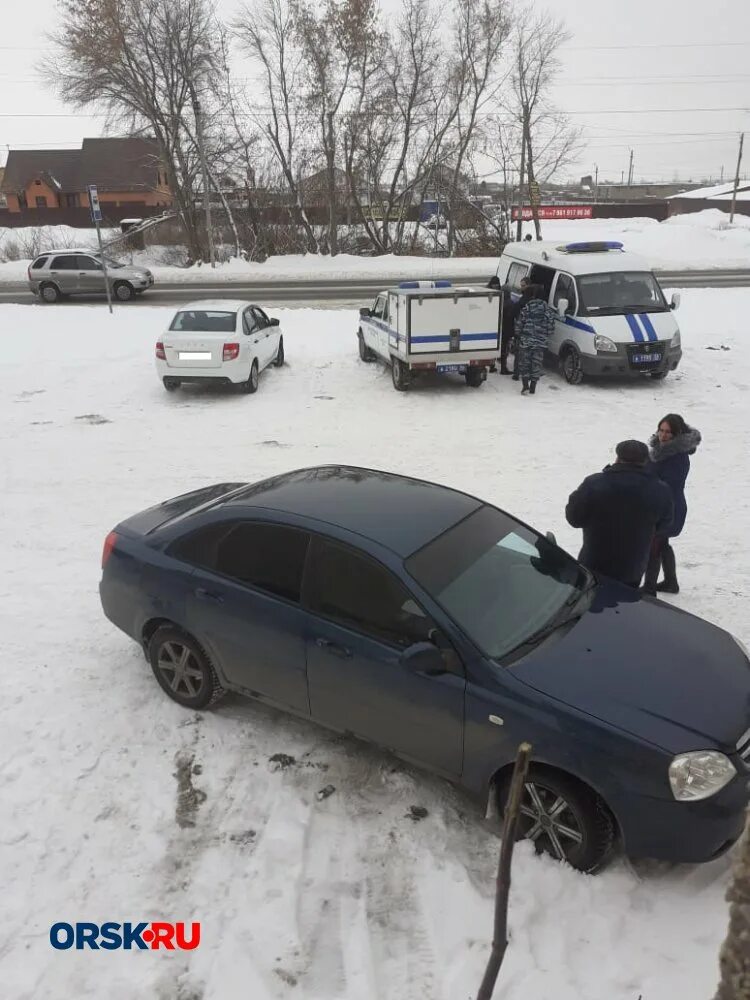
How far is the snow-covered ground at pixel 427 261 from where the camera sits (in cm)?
3262

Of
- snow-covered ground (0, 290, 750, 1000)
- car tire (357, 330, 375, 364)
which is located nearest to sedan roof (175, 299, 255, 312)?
car tire (357, 330, 375, 364)

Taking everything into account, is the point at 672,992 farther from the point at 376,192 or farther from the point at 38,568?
the point at 376,192

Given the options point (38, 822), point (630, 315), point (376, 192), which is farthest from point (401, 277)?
point (38, 822)

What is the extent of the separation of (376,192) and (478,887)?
3984 centimetres

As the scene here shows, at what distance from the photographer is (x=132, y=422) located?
1155 cm

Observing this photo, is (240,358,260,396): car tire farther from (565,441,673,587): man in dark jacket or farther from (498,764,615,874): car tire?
(498,764,615,874): car tire

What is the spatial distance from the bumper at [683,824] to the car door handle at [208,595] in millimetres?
2452

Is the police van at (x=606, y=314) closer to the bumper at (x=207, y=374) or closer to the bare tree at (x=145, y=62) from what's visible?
the bumper at (x=207, y=374)

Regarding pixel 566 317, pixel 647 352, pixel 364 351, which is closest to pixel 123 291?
pixel 364 351

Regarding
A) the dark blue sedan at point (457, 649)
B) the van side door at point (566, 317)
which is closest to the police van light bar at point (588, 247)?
the van side door at point (566, 317)

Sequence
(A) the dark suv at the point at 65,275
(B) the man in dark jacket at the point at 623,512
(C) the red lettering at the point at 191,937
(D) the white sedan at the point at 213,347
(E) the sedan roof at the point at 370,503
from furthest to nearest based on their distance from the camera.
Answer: (A) the dark suv at the point at 65,275 < (D) the white sedan at the point at 213,347 < (B) the man in dark jacket at the point at 623,512 < (E) the sedan roof at the point at 370,503 < (C) the red lettering at the point at 191,937

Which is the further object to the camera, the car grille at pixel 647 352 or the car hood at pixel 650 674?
the car grille at pixel 647 352

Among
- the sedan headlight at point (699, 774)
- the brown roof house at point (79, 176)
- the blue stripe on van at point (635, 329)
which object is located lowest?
the sedan headlight at point (699, 774)

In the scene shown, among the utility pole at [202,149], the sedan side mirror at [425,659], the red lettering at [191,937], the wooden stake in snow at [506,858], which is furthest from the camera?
the utility pole at [202,149]
